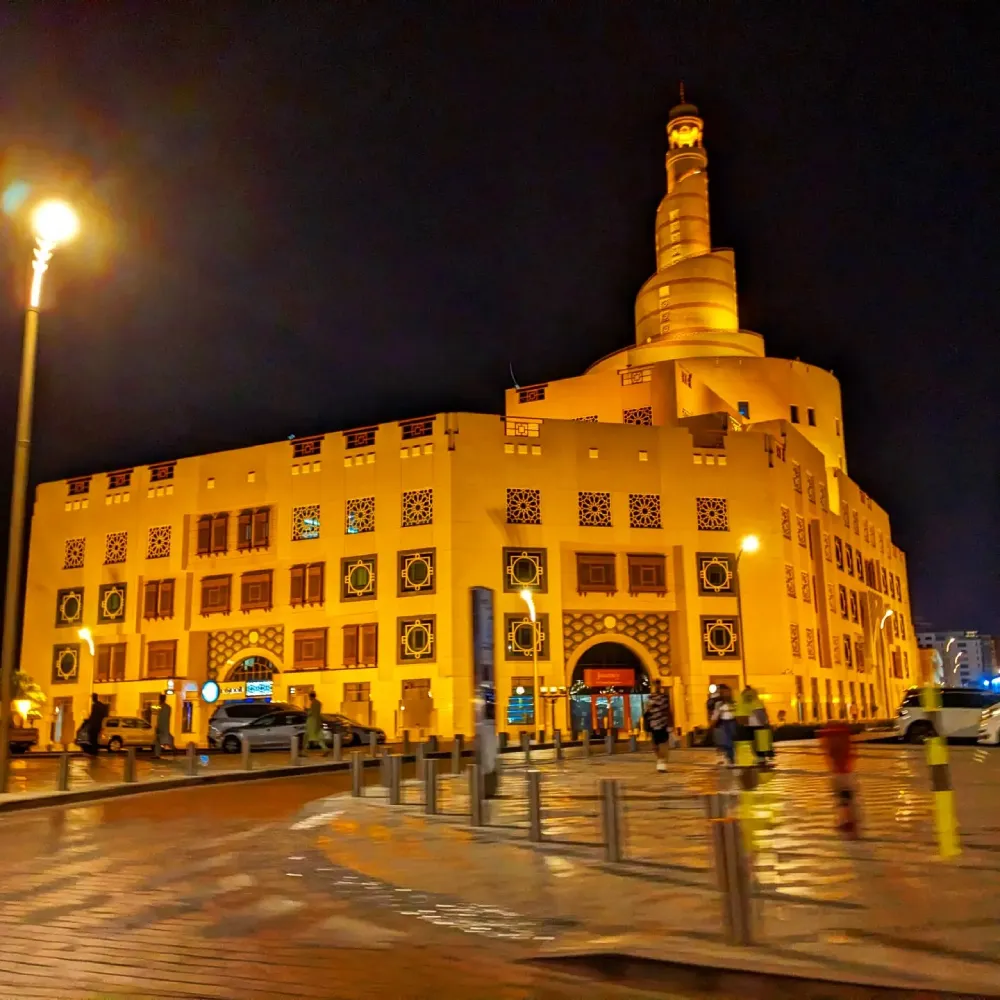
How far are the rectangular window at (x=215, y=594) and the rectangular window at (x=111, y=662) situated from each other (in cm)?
484

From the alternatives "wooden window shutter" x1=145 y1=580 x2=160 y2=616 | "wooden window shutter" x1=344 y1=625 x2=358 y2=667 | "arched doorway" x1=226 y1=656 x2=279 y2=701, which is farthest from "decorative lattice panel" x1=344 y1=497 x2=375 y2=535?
"wooden window shutter" x1=145 y1=580 x2=160 y2=616

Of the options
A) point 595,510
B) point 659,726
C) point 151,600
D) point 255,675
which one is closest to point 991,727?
point 659,726

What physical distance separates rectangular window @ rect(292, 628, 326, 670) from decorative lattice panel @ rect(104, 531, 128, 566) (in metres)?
10.9

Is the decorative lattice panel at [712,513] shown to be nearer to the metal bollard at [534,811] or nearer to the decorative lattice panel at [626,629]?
the decorative lattice panel at [626,629]

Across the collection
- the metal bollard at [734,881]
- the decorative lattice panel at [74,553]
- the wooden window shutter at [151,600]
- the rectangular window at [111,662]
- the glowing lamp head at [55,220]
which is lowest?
the metal bollard at [734,881]

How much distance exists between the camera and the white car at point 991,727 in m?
25.9

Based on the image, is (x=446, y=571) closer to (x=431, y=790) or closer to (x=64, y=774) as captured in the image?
(x=64, y=774)

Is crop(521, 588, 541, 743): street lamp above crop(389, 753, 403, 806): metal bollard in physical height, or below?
above

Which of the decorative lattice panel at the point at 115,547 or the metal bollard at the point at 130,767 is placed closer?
the metal bollard at the point at 130,767

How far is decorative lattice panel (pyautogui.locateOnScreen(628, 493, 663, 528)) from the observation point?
4669 cm

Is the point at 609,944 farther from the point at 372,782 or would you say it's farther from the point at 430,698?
the point at 430,698

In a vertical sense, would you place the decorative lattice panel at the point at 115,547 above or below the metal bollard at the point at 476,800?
above

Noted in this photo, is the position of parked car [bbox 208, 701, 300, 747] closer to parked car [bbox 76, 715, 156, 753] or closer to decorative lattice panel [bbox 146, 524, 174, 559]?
parked car [bbox 76, 715, 156, 753]

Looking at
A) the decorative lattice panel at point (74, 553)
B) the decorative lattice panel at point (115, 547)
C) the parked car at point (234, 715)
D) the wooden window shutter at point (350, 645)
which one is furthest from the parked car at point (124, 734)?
the decorative lattice panel at point (74, 553)
